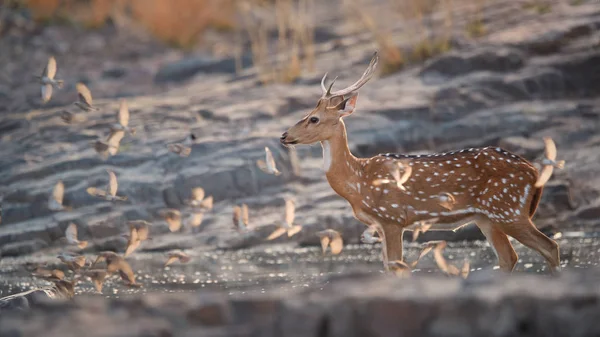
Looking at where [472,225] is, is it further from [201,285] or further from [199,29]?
[199,29]

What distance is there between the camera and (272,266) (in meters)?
9.97

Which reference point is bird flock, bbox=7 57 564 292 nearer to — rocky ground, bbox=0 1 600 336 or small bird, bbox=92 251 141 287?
small bird, bbox=92 251 141 287

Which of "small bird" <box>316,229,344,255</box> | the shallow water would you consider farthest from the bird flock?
the shallow water

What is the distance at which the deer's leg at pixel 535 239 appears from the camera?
799 cm

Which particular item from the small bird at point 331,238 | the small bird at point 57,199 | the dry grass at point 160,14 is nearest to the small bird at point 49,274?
the small bird at point 57,199

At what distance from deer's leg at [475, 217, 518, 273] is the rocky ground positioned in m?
0.74

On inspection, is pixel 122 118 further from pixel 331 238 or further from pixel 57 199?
pixel 331 238

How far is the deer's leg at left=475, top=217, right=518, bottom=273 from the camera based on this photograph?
8279 millimetres

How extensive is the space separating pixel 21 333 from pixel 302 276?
4.98 meters

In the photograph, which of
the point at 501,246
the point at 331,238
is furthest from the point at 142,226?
the point at 501,246

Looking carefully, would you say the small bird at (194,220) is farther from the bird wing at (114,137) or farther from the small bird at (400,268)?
the small bird at (400,268)

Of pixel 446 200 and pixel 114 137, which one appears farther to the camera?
pixel 114 137

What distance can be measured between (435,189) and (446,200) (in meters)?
0.18

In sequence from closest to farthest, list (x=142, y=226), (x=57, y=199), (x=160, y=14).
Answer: (x=142, y=226)
(x=57, y=199)
(x=160, y=14)
